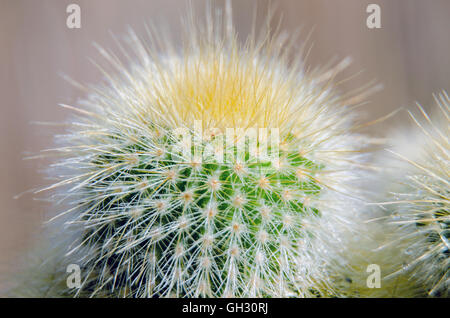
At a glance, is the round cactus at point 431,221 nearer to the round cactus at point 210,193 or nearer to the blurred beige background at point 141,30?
the round cactus at point 210,193

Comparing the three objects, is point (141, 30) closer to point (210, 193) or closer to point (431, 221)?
point (210, 193)

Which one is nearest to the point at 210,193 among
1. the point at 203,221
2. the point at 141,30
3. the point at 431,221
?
the point at 203,221

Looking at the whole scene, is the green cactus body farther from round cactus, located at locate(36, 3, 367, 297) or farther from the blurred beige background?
the blurred beige background

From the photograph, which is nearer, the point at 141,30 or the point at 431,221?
the point at 431,221

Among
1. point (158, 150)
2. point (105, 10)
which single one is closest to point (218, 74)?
point (158, 150)

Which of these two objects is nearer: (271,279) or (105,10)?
(271,279)

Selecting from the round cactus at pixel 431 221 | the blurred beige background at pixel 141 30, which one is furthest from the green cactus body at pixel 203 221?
the blurred beige background at pixel 141 30

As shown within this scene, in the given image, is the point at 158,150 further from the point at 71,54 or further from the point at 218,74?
the point at 71,54
